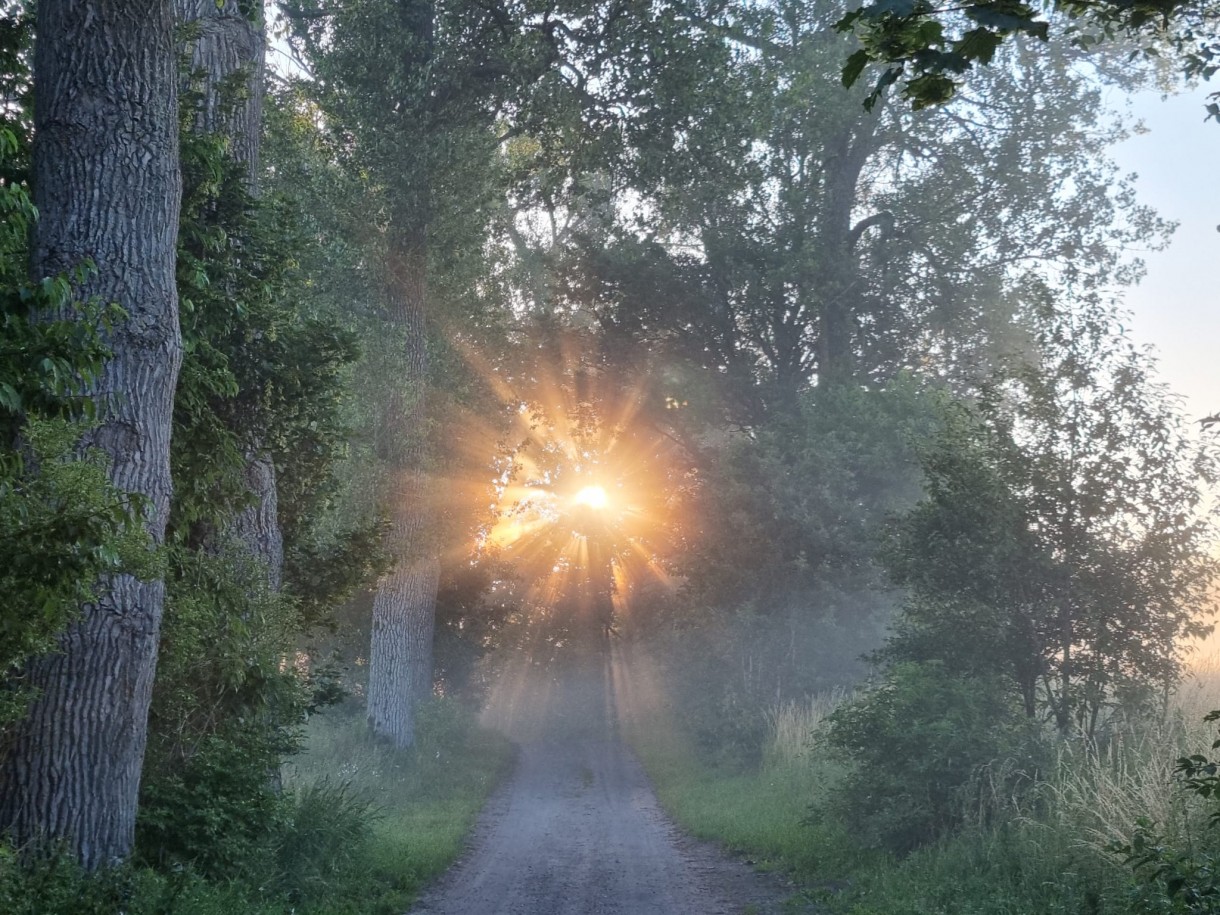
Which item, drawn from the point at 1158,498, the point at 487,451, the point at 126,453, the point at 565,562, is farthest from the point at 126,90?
the point at 565,562

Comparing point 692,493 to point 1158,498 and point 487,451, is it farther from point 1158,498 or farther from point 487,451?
point 1158,498

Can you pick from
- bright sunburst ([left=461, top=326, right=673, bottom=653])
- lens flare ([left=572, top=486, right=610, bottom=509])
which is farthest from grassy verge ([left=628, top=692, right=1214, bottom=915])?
lens flare ([left=572, top=486, right=610, bottom=509])

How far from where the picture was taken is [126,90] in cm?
859

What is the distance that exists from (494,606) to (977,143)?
801 inches

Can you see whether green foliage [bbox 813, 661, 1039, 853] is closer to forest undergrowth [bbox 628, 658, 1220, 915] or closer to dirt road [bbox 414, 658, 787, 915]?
forest undergrowth [bbox 628, 658, 1220, 915]

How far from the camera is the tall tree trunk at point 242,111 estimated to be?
1174 centimetres

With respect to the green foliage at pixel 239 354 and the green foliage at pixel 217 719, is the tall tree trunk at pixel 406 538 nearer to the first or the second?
the green foliage at pixel 239 354

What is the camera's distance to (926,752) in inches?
516

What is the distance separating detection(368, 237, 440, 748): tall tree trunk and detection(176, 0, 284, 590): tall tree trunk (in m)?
9.65

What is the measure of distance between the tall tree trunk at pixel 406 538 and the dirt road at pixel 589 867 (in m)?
3.25

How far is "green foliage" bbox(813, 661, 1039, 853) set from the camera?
41.3ft

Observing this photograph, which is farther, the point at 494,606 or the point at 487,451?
the point at 494,606

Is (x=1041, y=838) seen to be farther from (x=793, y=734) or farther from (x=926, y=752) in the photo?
(x=793, y=734)

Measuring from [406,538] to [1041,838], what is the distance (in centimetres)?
1696
